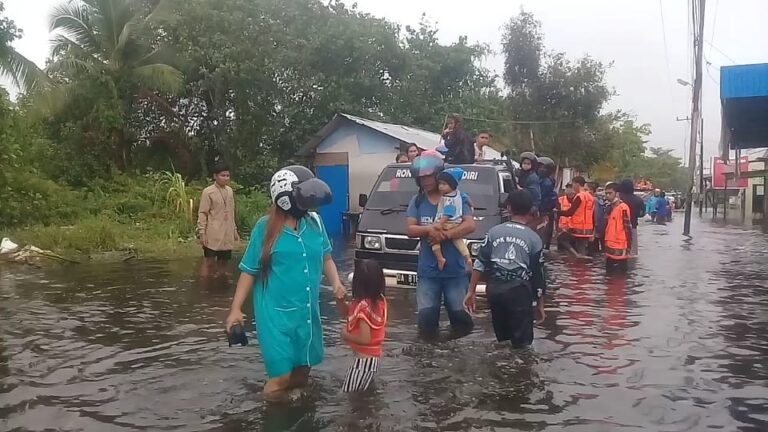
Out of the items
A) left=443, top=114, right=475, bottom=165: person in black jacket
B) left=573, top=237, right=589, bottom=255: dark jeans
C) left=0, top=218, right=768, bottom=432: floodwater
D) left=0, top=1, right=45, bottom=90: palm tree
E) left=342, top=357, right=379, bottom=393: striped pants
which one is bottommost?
left=0, top=218, right=768, bottom=432: floodwater

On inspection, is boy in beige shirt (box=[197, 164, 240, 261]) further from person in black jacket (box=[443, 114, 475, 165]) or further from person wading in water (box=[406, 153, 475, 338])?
person wading in water (box=[406, 153, 475, 338])

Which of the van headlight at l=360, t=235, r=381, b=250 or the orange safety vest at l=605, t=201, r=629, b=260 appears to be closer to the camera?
the van headlight at l=360, t=235, r=381, b=250

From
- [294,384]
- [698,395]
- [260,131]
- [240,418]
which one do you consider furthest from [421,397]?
[260,131]

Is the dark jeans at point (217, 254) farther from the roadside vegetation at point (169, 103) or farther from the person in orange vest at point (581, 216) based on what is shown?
the person in orange vest at point (581, 216)

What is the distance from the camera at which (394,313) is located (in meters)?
9.11

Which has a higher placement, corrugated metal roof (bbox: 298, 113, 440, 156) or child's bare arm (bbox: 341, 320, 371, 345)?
corrugated metal roof (bbox: 298, 113, 440, 156)

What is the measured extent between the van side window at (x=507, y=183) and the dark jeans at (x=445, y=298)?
10.9 ft

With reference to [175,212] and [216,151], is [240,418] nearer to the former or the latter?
[175,212]

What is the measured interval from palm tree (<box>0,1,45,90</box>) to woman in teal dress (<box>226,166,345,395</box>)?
14.6m

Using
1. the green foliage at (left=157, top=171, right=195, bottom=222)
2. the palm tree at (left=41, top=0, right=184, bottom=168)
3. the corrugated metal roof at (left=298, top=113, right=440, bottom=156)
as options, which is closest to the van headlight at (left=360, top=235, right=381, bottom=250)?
the green foliage at (left=157, top=171, right=195, bottom=222)

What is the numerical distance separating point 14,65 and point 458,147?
480 inches

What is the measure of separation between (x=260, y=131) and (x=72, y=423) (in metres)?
20.2

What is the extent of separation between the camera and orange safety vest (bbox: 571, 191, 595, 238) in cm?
1550

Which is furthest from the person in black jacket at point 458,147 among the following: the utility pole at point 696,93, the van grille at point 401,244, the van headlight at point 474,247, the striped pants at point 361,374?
the utility pole at point 696,93
